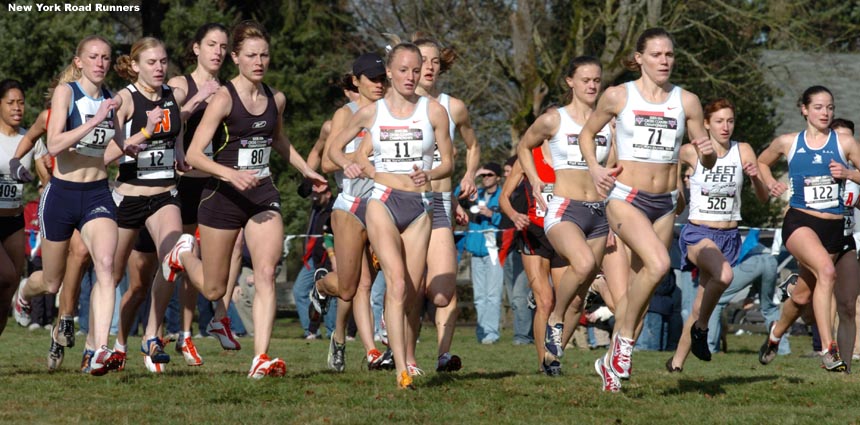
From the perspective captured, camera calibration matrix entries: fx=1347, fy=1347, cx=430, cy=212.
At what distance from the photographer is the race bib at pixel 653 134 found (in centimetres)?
920

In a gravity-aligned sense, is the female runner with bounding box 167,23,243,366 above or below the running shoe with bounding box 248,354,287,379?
above

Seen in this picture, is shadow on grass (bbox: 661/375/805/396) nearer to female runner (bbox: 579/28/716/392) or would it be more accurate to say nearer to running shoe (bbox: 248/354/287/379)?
female runner (bbox: 579/28/716/392)

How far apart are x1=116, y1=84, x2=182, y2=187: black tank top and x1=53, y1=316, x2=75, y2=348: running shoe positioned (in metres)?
1.15

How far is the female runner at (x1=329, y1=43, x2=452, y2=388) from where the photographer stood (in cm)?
927

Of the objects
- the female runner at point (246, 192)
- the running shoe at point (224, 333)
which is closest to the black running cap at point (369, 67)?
the female runner at point (246, 192)

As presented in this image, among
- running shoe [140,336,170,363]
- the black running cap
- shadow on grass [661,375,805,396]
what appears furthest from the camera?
the black running cap

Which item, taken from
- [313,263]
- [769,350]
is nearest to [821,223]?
[769,350]

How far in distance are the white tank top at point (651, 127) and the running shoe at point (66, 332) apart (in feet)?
14.5

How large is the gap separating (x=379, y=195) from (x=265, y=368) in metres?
1.45

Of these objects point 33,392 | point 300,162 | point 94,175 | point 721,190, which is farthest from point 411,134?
point 721,190

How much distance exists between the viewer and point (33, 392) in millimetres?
9047

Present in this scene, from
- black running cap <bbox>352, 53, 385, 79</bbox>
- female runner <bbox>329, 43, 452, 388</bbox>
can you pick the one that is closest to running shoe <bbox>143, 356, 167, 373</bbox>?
female runner <bbox>329, 43, 452, 388</bbox>

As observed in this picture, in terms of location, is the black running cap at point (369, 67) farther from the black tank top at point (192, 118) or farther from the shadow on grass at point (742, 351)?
the shadow on grass at point (742, 351)

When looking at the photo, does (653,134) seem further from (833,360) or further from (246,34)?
(833,360)
